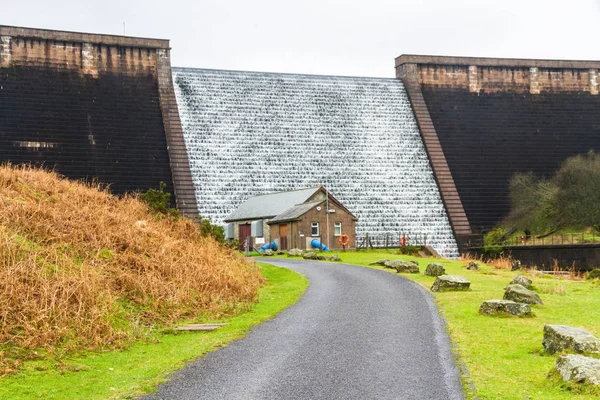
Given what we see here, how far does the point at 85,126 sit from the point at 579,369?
49.3 meters

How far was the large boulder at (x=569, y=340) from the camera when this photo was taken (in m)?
12.5

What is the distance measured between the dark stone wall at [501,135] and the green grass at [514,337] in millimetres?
35719

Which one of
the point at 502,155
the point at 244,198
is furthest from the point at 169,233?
the point at 502,155

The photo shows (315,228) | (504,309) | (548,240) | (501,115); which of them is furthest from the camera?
(501,115)

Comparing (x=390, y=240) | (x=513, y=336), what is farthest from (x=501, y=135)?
(x=513, y=336)

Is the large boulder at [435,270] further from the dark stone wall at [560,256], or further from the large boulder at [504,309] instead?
the dark stone wall at [560,256]

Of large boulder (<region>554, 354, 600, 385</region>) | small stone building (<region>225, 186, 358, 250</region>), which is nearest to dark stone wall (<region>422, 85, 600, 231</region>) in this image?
small stone building (<region>225, 186, 358, 250</region>)

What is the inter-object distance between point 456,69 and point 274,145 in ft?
68.6

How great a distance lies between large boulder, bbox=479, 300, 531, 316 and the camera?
1797cm

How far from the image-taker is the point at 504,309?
18000 millimetres

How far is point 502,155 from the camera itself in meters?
65.1

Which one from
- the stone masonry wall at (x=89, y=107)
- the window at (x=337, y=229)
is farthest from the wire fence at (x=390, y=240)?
the stone masonry wall at (x=89, y=107)

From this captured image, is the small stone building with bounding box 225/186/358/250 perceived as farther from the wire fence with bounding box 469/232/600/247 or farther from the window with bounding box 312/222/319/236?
the wire fence with bounding box 469/232/600/247

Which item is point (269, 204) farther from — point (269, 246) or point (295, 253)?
point (295, 253)
